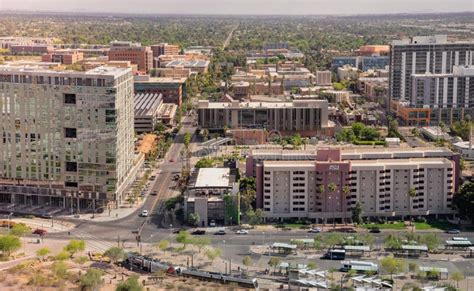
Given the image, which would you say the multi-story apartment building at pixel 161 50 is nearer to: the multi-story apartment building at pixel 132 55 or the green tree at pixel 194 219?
the multi-story apartment building at pixel 132 55

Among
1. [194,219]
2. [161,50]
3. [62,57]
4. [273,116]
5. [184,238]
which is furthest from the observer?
[161,50]

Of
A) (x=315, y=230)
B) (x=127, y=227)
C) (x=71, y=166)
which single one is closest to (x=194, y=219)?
(x=127, y=227)

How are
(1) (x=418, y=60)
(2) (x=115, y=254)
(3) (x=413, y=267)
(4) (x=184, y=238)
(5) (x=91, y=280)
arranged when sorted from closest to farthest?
(5) (x=91, y=280) < (3) (x=413, y=267) < (2) (x=115, y=254) < (4) (x=184, y=238) < (1) (x=418, y=60)

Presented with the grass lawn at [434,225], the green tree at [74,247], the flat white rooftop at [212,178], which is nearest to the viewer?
the green tree at [74,247]

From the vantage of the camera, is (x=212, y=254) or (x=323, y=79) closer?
Result: (x=212, y=254)

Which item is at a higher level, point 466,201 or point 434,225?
point 466,201

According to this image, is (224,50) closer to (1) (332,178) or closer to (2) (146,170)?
(2) (146,170)

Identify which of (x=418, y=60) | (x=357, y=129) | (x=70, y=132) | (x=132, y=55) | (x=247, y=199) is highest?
(x=418, y=60)

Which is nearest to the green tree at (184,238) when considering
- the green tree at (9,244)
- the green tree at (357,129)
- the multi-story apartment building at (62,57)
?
the green tree at (9,244)

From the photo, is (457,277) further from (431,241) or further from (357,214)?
(357,214)
